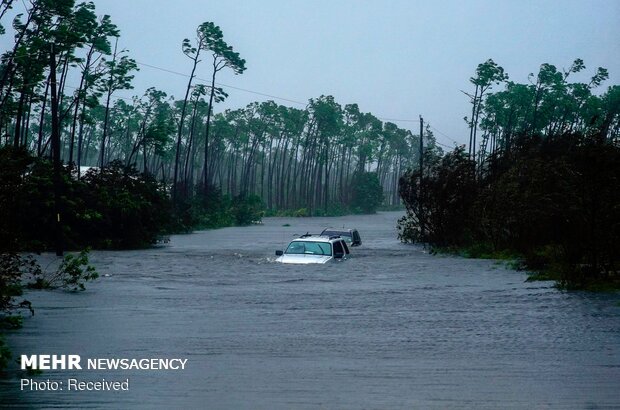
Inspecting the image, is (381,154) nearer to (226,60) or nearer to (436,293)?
(226,60)

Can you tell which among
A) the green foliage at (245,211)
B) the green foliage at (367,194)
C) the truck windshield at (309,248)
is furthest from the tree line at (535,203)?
the green foliage at (367,194)

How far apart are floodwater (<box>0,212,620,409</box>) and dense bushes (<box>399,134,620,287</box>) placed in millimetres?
1783

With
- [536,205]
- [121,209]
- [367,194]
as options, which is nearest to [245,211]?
[121,209]

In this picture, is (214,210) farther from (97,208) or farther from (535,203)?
(535,203)

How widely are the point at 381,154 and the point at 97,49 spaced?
131 metres

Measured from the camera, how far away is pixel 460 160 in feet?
150

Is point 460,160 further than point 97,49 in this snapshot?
No

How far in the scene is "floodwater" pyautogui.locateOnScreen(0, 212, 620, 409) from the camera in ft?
35.8

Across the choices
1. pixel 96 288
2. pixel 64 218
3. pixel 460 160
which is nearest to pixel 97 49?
pixel 64 218

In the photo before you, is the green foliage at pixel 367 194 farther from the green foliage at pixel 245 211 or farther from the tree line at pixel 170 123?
the green foliage at pixel 245 211

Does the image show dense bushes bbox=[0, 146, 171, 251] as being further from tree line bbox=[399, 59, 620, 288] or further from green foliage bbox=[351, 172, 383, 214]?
green foliage bbox=[351, 172, 383, 214]

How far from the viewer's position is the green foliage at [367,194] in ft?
511

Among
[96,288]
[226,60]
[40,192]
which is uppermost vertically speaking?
[226,60]

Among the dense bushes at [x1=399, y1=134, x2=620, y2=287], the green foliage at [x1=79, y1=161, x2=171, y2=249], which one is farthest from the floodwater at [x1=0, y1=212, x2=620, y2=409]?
the green foliage at [x1=79, y1=161, x2=171, y2=249]
